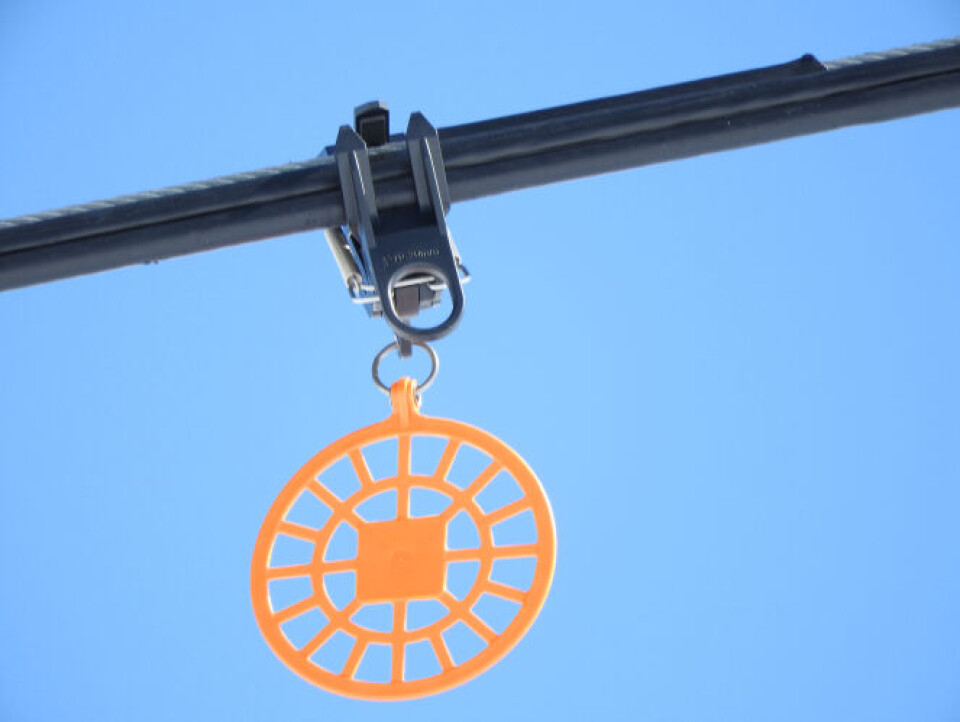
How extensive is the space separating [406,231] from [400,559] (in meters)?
0.77

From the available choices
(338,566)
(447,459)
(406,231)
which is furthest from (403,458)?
(406,231)

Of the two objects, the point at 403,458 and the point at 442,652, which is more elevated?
the point at 403,458

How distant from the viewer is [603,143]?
6.66 feet

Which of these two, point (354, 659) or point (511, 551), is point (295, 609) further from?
point (511, 551)

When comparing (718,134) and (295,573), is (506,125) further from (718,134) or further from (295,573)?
(295,573)

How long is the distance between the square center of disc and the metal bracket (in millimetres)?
572

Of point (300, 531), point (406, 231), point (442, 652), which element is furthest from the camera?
point (300, 531)

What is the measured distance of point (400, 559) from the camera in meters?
2.40

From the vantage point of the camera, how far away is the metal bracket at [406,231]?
1908 millimetres

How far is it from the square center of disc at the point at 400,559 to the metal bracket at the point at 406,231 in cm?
57

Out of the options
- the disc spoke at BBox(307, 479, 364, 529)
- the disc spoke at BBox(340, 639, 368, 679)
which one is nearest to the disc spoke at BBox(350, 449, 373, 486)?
the disc spoke at BBox(307, 479, 364, 529)

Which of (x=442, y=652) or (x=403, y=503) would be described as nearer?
(x=442, y=652)

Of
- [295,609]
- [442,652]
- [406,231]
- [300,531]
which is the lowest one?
[442,652]

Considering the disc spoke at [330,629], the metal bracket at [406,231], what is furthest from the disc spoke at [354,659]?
the metal bracket at [406,231]
